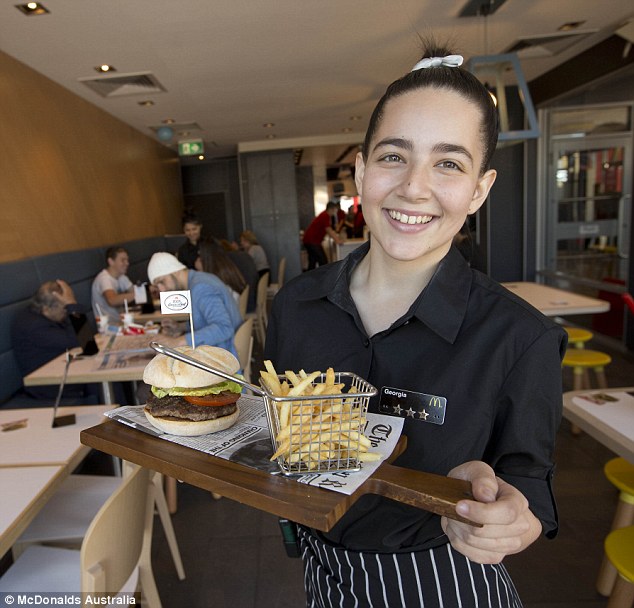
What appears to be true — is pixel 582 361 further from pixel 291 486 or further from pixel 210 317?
pixel 291 486

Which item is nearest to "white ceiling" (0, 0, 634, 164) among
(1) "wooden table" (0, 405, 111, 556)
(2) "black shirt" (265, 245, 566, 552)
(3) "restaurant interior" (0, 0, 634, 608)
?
(3) "restaurant interior" (0, 0, 634, 608)

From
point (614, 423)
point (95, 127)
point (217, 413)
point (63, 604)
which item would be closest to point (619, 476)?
point (614, 423)

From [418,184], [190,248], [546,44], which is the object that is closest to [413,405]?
[418,184]

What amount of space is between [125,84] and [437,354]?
6686 millimetres

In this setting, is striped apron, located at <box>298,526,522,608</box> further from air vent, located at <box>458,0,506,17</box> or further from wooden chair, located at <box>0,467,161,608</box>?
air vent, located at <box>458,0,506,17</box>

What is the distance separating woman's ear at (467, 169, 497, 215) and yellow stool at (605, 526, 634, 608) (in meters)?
1.39

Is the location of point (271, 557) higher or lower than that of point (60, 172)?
lower

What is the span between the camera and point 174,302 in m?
0.83

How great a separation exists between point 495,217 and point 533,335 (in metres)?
7.41

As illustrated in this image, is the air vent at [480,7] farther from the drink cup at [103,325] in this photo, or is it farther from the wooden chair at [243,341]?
the drink cup at [103,325]

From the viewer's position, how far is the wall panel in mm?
5004

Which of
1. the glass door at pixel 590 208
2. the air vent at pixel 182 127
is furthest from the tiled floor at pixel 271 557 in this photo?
the air vent at pixel 182 127

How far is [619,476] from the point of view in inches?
86.7

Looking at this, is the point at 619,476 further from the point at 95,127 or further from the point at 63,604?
the point at 95,127
